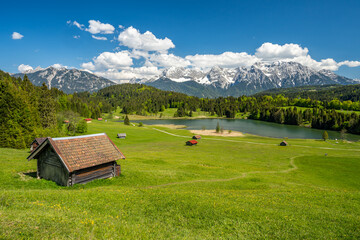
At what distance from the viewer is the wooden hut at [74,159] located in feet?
71.3

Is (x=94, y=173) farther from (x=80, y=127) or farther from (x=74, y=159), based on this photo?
(x=80, y=127)

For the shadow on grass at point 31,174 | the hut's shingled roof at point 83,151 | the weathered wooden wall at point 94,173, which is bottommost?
the shadow on grass at point 31,174

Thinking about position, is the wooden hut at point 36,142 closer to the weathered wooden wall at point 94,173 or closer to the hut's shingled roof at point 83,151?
the hut's shingled roof at point 83,151

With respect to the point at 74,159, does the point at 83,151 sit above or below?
above

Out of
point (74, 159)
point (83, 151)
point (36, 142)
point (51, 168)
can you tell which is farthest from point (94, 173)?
point (36, 142)

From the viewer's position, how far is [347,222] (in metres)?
14.8

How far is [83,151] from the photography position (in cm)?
2334

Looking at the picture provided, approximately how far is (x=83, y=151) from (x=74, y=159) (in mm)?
1611

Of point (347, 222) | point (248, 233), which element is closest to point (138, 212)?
point (248, 233)

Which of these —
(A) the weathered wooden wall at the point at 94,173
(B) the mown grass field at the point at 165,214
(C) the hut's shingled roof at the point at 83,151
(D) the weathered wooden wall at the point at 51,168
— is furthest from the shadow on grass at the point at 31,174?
(A) the weathered wooden wall at the point at 94,173

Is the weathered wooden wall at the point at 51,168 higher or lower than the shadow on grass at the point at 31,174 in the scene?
higher

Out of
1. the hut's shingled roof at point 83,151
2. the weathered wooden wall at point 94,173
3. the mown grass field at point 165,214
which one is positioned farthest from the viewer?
the weathered wooden wall at point 94,173

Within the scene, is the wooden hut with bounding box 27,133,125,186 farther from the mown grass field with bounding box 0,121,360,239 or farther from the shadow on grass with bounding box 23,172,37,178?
the mown grass field with bounding box 0,121,360,239

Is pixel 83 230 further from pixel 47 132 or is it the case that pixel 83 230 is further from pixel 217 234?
pixel 47 132
